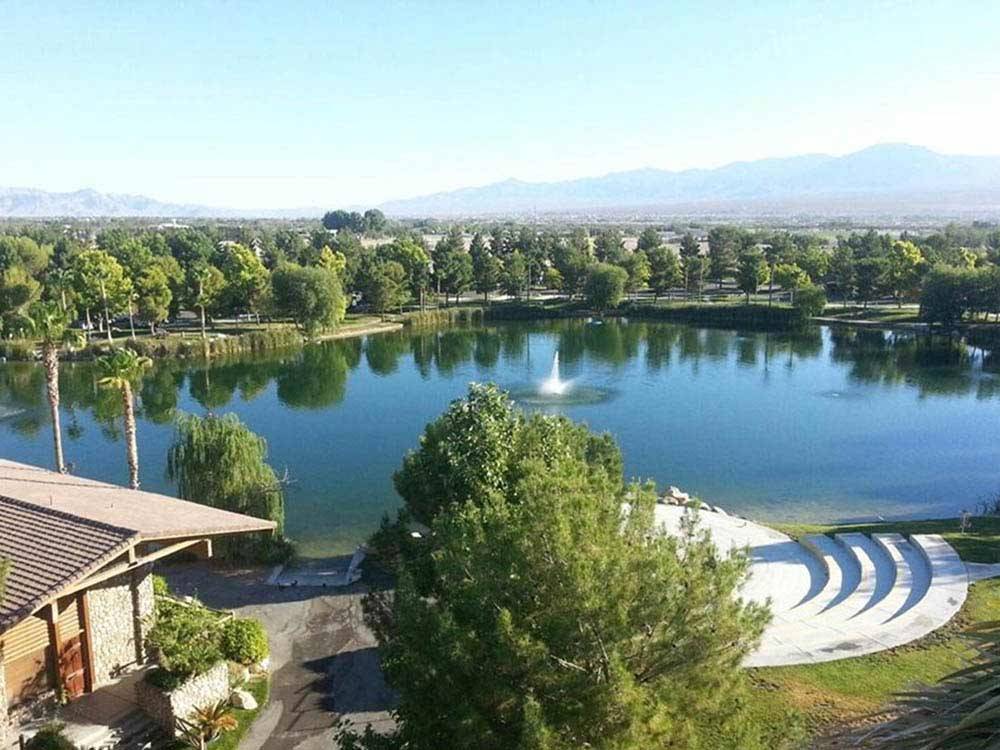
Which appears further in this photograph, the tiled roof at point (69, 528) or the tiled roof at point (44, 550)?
the tiled roof at point (69, 528)

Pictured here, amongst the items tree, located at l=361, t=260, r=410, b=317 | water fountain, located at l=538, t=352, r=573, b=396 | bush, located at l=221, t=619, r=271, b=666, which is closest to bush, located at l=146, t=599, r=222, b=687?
bush, located at l=221, t=619, r=271, b=666

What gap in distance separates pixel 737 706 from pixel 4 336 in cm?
6618

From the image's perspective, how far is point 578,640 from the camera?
10.1 m

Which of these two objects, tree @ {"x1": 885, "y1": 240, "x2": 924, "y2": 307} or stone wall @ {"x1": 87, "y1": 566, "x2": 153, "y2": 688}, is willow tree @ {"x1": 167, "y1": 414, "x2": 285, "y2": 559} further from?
tree @ {"x1": 885, "y1": 240, "x2": 924, "y2": 307}

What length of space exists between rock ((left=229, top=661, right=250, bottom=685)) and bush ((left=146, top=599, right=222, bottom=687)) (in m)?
0.56

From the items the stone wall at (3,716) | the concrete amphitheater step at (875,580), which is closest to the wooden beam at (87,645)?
the stone wall at (3,716)

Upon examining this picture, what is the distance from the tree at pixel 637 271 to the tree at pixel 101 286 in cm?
4758

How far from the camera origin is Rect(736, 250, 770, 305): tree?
80.4 meters

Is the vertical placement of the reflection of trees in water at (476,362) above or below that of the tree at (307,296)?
below

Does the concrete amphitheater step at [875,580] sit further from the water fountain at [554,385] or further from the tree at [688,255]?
the tree at [688,255]

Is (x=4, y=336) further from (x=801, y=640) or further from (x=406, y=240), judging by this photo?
(x=801, y=640)

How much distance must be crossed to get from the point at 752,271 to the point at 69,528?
74427 millimetres

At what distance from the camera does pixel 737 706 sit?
34.9 ft

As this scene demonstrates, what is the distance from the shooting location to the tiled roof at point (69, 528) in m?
13.5
